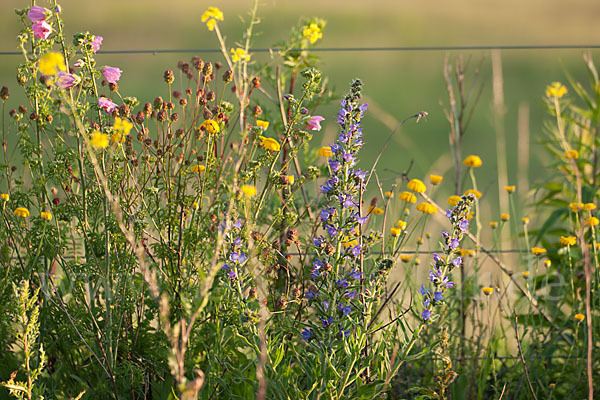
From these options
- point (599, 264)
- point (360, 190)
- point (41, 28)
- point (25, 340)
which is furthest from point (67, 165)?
point (599, 264)

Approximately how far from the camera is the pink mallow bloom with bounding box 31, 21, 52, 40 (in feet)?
4.77

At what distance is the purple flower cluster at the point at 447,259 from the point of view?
54.4 inches

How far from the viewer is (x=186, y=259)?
5.37 ft

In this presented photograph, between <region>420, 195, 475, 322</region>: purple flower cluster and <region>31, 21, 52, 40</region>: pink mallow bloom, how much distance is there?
1.04 metres

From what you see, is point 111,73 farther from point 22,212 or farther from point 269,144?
point 22,212

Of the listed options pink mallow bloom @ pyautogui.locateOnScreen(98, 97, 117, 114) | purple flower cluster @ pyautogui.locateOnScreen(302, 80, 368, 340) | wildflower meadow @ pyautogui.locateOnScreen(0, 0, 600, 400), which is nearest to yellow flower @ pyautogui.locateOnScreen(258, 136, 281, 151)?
wildflower meadow @ pyautogui.locateOnScreen(0, 0, 600, 400)

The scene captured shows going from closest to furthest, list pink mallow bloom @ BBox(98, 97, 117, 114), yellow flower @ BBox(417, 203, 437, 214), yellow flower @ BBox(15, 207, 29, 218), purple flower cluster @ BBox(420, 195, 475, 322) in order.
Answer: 1. purple flower cluster @ BBox(420, 195, 475, 322)
2. pink mallow bloom @ BBox(98, 97, 117, 114)
3. yellow flower @ BBox(15, 207, 29, 218)
4. yellow flower @ BBox(417, 203, 437, 214)

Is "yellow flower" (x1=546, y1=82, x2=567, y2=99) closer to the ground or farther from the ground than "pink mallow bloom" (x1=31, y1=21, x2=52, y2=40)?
farther from the ground

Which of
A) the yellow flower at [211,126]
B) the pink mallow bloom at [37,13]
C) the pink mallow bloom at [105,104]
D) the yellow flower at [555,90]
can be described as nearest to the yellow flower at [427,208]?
the yellow flower at [211,126]

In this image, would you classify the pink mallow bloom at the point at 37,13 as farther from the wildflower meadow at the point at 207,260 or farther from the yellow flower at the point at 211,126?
the yellow flower at the point at 211,126

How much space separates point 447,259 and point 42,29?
1.10 metres

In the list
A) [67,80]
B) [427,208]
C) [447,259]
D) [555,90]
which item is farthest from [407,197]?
[67,80]

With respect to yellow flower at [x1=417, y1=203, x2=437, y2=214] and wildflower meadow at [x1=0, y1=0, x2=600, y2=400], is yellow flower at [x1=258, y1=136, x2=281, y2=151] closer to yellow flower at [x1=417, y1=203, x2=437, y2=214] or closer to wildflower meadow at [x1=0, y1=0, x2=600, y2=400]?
wildflower meadow at [x1=0, y1=0, x2=600, y2=400]

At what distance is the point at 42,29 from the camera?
1468mm
